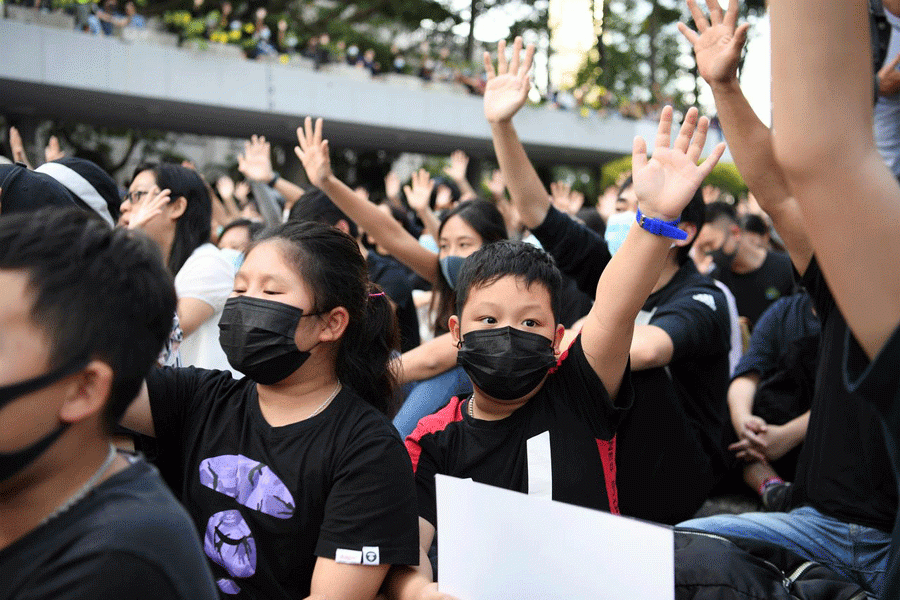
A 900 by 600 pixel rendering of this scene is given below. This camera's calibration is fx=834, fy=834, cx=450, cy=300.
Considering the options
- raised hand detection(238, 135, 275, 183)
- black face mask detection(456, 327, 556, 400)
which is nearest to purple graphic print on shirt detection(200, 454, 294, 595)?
black face mask detection(456, 327, 556, 400)

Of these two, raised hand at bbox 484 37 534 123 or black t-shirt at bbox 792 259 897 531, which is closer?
black t-shirt at bbox 792 259 897 531

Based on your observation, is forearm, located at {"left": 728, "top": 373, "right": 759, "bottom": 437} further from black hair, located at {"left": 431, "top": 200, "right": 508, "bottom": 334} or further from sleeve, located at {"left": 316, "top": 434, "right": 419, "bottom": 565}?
sleeve, located at {"left": 316, "top": 434, "right": 419, "bottom": 565}

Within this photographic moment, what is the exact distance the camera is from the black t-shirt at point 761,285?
20.7 feet

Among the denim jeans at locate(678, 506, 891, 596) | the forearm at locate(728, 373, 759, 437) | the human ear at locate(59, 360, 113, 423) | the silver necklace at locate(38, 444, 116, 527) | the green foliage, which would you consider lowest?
the green foliage

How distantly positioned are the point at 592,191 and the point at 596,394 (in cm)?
2836

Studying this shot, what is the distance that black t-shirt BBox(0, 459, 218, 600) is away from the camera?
1.14 m

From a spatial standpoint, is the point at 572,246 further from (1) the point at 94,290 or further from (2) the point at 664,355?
(1) the point at 94,290

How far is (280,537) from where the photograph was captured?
1910 millimetres

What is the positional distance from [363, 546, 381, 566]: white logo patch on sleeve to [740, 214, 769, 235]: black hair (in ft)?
17.7

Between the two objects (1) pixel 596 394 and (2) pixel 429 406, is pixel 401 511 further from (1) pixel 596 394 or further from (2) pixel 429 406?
(2) pixel 429 406

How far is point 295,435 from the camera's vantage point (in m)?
2.00

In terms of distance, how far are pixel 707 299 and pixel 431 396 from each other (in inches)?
43.7

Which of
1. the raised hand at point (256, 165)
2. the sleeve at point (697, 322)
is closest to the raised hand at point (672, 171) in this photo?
the sleeve at point (697, 322)

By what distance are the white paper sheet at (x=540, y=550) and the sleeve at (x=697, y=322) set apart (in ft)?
4.69
